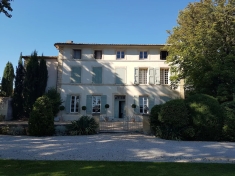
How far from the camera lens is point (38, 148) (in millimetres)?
7926

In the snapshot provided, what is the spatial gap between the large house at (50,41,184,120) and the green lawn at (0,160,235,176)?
14339 millimetres

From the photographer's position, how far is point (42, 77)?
777 inches

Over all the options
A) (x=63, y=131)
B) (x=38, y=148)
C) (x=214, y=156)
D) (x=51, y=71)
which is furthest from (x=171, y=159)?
(x=51, y=71)

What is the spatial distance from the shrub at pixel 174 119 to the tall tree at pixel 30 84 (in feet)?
41.5

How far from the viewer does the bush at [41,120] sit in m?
11.0

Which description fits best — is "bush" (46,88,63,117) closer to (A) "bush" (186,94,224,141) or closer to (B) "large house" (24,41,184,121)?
(B) "large house" (24,41,184,121)

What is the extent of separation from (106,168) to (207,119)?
22.6 ft

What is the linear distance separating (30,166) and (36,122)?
19.4 feet

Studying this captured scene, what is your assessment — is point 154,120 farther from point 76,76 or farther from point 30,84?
point 30,84

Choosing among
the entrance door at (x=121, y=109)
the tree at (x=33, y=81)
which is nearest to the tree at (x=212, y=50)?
the entrance door at (x=121, y=109)

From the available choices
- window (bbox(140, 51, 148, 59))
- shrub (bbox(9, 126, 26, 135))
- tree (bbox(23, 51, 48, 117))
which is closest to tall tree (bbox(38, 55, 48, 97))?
tree (bbox(23, 51, 48, 117))

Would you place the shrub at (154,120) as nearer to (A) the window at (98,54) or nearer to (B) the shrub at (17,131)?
(B) the shrub at (17,131)

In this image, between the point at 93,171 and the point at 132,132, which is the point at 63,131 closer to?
the point at 132,132

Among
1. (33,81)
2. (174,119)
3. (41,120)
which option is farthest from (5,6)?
(33,81)
